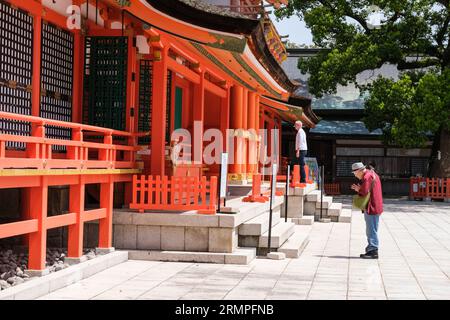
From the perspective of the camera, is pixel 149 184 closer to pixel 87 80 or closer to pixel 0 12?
pixel 87 80

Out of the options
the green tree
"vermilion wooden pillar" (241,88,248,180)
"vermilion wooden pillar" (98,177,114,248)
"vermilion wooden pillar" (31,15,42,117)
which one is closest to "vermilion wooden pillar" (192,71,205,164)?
"vermilion wooden pillar" (241,88,248,180)

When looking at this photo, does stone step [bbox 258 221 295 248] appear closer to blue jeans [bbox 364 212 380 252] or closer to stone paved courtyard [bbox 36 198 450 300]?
stone paved courtyard [bbox 36 198 450 300]

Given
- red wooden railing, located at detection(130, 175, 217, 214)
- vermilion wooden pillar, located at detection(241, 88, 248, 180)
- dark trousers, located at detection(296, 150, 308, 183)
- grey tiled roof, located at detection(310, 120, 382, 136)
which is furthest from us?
grey tiled roof, located at detection(310, 120, 382, 136)

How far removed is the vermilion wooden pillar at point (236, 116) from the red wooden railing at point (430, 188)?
1605cm

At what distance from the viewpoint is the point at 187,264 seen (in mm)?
11133

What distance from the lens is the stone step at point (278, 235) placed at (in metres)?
12.5

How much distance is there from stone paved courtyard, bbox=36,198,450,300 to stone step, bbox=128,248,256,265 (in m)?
0.17

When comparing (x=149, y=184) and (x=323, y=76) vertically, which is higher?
(x=323, y=76)

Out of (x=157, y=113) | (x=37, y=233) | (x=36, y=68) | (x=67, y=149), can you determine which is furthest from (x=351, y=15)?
(x=37, y=233)

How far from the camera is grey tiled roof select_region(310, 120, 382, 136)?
37.4 m

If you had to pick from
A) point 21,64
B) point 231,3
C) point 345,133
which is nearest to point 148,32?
point 21,64

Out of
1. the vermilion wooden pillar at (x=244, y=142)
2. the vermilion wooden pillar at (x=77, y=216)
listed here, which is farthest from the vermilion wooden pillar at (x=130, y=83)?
the vermilion wooden pillar at (x=244, y=142)

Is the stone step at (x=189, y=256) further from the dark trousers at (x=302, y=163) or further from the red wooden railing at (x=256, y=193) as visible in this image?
the dark trousers at (x=302, y=163)

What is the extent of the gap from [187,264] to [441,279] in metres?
3.97
